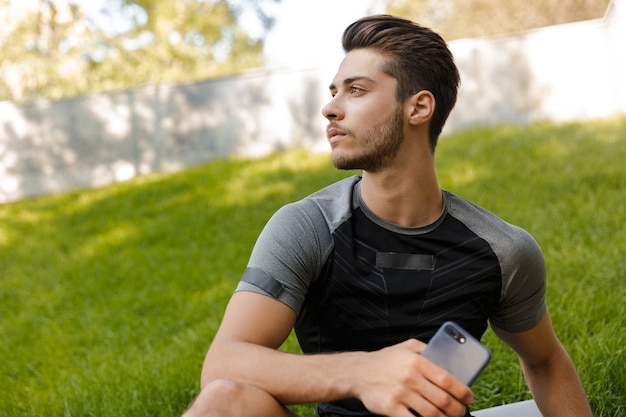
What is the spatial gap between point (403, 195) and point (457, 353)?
623 millimetres

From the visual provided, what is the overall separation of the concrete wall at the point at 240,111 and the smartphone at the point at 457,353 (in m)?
9.08

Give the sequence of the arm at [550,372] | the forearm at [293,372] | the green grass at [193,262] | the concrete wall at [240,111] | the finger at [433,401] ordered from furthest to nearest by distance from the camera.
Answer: the concrete wall at [240,111] < the green grass at [193,262] < the arm at [550,372] < the forearm at [293,372] < the finger at [433,401]

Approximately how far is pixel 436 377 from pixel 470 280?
58 cm

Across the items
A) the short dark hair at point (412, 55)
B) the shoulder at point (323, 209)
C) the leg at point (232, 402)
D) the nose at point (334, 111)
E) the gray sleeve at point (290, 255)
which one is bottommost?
the leg at point (232, 402)

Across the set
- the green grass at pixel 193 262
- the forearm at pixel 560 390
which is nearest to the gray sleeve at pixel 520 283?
the forearm at pixel 560 390

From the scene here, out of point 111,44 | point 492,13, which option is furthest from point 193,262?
point 492,13

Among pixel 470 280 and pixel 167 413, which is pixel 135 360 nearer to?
pixel 167 413

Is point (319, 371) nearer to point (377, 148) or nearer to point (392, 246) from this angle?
point (392, 246)

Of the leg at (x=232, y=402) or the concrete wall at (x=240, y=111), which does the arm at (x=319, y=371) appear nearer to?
the leg at (x=232, y=402)

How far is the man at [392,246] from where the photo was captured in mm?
2041

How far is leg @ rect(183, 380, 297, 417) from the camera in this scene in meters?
1.57

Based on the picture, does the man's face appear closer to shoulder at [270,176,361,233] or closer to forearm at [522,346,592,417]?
shoulder at [270,176,361,233]

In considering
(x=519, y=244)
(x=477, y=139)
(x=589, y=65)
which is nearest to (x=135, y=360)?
(x=519, y=244)

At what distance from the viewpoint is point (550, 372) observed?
87.8 inches
